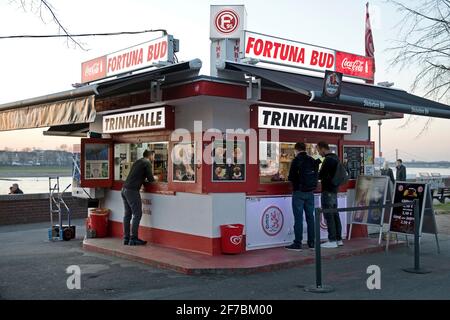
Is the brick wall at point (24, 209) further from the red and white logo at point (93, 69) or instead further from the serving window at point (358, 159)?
the serving window at point (358, 159)

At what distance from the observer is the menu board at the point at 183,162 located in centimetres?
889

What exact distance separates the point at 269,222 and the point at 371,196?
2.33 meters

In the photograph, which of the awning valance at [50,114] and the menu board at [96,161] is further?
the menu board at [96,161]

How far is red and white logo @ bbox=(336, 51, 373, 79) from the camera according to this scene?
1088cm

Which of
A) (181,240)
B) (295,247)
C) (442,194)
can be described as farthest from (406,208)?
(442,194)

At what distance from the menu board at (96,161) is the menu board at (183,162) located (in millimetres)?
2351

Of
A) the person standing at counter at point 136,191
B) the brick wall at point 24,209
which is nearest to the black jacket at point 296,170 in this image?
the person standing at counter at point 136,191

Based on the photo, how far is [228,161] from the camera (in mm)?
8844

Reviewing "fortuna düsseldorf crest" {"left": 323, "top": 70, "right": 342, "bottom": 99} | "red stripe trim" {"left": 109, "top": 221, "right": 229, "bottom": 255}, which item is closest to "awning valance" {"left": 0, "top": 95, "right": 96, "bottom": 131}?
"red stripe trim" {"left": 109, "top": 221, "right": 229, "bottom": 255}

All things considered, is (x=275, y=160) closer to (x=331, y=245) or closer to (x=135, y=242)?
(x=331, y=245)

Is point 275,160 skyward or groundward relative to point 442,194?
skyward

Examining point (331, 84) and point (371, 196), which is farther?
point (371, 196)

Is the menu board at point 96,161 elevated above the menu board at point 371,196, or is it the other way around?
the menu board at point 96,161

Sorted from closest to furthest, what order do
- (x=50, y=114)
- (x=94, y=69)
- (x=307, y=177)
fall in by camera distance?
(x=50, y=114)
(x=307, y=177)
(x=94, y=69)
